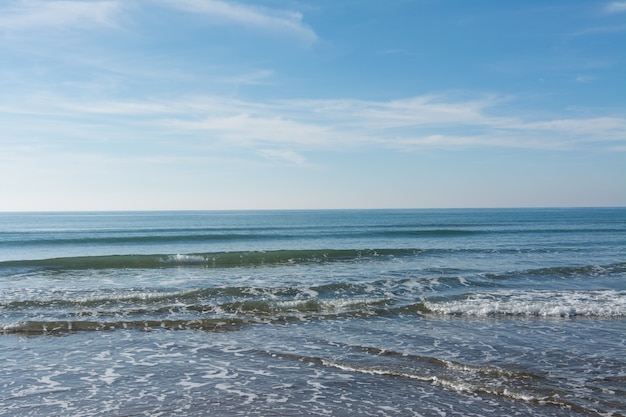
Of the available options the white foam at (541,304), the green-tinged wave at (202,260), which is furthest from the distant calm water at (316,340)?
the green-tinged wave at (202,260)

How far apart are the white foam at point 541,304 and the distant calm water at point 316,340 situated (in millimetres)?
65

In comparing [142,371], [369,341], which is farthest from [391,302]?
[142,371]

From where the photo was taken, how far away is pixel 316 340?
40.1 feet

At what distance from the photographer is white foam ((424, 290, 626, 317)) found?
581 inches

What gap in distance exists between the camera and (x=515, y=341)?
11.8 meters

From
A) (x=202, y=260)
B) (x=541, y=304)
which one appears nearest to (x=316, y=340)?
(x=541, y=304)

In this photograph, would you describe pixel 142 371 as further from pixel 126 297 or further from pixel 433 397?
pixel 126 297

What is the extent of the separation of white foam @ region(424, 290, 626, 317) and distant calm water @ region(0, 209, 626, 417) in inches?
2.6

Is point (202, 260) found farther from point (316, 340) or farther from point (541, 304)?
point (541, 304)

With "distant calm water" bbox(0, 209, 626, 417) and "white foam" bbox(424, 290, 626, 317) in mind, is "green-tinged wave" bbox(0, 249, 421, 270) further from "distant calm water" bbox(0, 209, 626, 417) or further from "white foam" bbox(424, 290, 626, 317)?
"white foam" bbox(424, 290, 626, 317)

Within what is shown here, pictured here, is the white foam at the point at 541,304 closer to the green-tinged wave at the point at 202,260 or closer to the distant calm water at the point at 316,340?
the distant calm water at the point at 316,340

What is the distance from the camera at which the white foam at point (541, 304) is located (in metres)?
14.8

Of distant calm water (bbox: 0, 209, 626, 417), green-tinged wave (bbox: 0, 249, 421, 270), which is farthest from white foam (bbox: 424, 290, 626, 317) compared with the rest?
green-tinged wave (bbox: 0, 249, 421, 270)

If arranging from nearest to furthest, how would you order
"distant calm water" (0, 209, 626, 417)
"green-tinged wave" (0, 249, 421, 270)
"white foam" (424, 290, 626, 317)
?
"distant calm water" (0, 209, 626, 417), "white foam" (424, 290, 626, 317), "green-tinged wave" (0, 249, 421, 270)
